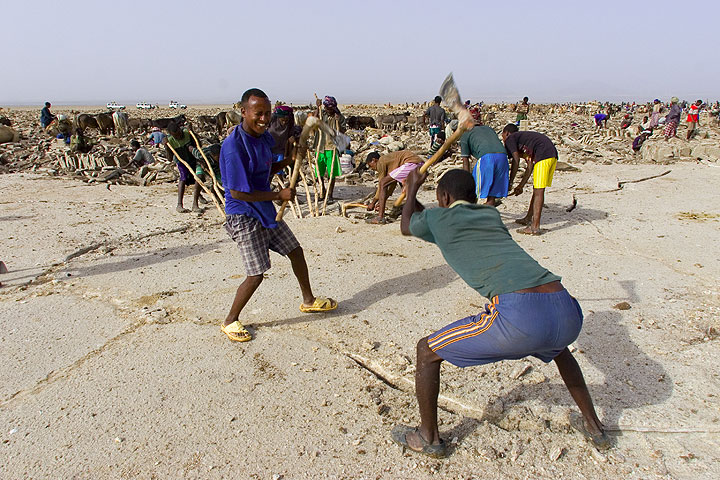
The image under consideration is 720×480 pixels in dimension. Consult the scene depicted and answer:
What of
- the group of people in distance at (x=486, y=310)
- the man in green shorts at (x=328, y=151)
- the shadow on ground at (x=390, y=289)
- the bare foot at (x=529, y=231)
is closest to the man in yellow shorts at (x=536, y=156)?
the bare foot at (x=529, y=231)

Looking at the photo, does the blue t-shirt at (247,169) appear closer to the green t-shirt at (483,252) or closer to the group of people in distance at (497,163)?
the green t-shirt at (483,252)

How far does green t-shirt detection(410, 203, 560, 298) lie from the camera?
1.96m

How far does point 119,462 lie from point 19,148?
54.9 feet

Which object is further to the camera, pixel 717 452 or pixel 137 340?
pixel 137 340

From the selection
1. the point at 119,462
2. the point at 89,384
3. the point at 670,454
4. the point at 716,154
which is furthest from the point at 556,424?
the point at 716,154

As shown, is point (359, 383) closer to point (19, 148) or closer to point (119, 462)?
point (119, 462)

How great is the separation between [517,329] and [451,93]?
177 cm

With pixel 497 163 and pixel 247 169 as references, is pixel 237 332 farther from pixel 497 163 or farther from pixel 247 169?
pixel 497 163

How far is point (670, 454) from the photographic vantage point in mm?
2205

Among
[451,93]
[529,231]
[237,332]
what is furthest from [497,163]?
[237,332]

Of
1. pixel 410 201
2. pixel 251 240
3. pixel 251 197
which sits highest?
pixel 410 201

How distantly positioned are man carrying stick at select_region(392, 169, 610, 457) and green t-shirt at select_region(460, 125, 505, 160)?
3481 mm

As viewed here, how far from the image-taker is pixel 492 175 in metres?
5.42

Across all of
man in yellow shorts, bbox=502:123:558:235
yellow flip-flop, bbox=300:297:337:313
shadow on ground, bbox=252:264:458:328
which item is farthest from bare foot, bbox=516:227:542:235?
yellow flip-flop, bbox=300:297:337:313
